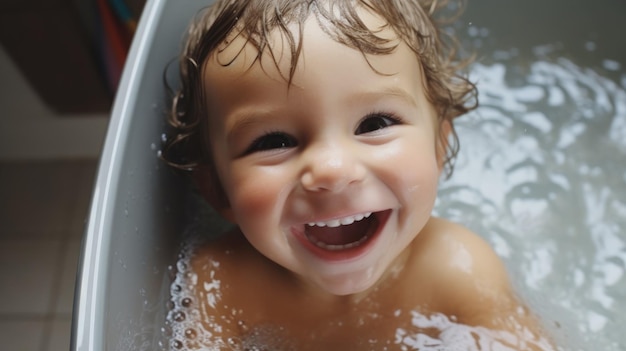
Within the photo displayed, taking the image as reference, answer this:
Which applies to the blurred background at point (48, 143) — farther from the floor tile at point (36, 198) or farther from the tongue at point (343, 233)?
the tongue at point (343, 233)

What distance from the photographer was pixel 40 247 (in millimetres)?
1442

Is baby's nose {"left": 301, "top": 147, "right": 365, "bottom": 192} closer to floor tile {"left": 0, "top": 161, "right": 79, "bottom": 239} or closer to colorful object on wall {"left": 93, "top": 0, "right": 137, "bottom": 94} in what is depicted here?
colorful object on wall {"left": 93, "top": 0, "right": 137, "bottom": 94}

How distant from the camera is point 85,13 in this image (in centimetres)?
144

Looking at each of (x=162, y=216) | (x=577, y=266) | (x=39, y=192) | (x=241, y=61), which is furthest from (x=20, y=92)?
(x=577, y=266)

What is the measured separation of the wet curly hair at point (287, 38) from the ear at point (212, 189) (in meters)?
0.01

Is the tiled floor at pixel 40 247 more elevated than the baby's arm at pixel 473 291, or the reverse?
the baby's arm at pixel 473 291

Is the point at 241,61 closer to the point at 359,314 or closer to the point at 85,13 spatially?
→ the point at 359,314

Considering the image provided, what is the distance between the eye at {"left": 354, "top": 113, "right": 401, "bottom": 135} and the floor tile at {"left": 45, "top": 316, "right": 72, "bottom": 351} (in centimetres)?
82

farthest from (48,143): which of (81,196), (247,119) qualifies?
(247,119)

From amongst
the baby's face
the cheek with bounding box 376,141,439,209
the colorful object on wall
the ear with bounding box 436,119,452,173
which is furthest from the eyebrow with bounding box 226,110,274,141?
the colorful object on wall

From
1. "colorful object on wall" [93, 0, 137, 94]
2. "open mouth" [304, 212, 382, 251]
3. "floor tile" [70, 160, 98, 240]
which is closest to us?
"open mouth" [304, 212, 382, 251]

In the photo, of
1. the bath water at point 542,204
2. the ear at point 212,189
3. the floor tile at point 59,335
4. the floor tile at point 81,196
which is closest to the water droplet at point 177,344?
the bath water at point 542,204

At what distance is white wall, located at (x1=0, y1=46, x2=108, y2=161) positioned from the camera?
1.55 meters

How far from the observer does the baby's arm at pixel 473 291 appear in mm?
924
